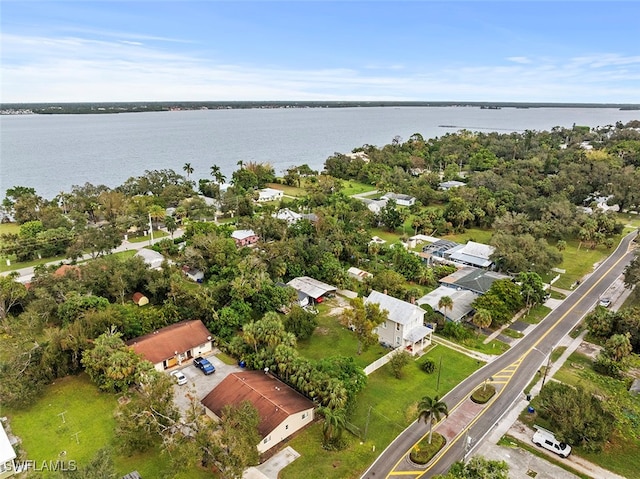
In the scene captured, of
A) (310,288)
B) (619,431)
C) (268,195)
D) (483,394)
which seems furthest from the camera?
(268,195)

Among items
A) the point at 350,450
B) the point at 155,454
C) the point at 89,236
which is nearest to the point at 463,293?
the point at 350,450

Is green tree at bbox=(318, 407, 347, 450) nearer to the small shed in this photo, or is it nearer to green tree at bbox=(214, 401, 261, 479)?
green tree at bbox=(214, 401, 261, 479)

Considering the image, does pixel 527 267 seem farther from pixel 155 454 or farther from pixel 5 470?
pixel 5 470

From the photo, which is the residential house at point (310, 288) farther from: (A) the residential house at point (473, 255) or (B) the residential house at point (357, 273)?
(A) the residential house at point (473, 255)

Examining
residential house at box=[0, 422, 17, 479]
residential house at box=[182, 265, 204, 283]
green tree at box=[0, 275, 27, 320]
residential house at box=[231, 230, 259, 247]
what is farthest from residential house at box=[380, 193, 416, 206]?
residential house at box=[0, 422, 17, 479]

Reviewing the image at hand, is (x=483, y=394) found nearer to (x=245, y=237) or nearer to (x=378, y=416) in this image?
(x=378, y=416)

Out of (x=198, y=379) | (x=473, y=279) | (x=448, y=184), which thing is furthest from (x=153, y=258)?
(x=448, y=184)
